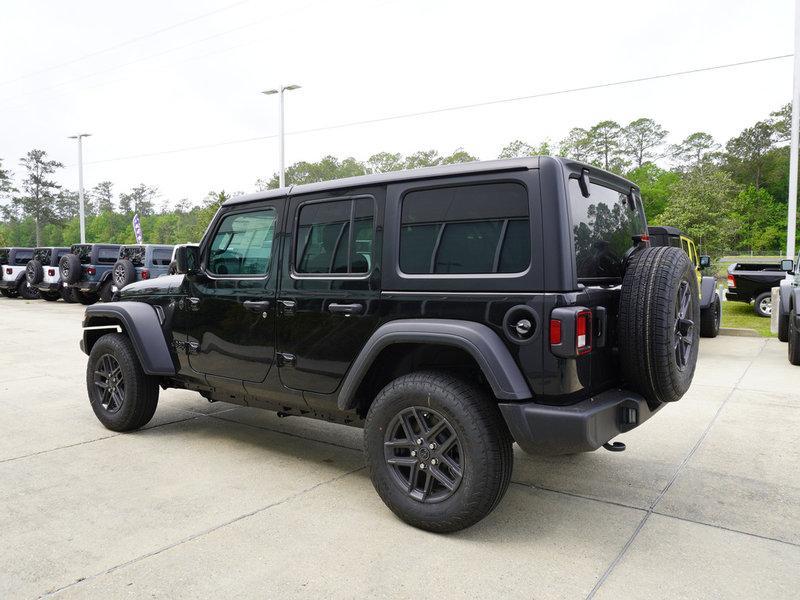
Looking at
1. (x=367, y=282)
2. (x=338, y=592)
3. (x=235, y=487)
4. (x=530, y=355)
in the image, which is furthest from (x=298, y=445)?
(x=530, y=355)

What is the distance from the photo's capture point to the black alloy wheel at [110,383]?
487cm

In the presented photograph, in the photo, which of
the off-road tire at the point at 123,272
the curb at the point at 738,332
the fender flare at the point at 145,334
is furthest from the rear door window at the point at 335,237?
the off-road tire at the point at 123,272

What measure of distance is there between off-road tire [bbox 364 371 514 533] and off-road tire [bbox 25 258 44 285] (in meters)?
20.2

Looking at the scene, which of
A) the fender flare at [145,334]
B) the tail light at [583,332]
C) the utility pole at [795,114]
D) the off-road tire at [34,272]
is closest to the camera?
the tail light at [583,332]

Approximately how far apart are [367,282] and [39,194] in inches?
3587

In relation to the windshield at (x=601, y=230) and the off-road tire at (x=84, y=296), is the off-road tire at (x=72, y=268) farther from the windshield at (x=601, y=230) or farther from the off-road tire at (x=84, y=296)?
the windshield at (x=601, y=230)

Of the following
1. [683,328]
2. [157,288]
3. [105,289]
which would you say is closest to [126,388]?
[157,288]

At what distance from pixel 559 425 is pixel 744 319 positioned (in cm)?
1245

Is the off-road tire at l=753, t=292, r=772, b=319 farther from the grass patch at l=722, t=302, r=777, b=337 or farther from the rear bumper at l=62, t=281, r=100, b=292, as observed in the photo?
the rear bumper at l=62, t=281, r=100, b=292

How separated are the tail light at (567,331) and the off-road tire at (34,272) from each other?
21.0 metres

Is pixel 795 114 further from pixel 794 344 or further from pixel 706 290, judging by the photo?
pixel 794 344

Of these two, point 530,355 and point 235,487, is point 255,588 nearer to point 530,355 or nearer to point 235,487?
point 235,487

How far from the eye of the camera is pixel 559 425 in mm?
2773

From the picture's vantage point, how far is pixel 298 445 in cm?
464
